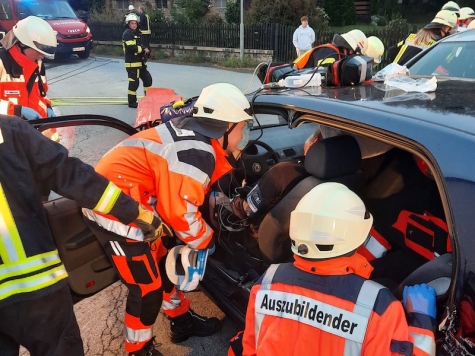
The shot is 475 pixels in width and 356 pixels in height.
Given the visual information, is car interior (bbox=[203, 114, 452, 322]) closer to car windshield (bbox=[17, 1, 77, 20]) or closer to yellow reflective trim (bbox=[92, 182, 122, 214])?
yellow reflective trim (bbox=[92, 182, 122, 214])

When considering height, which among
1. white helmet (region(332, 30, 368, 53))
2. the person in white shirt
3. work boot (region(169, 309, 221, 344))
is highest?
white helmet (region(332, 30, 368, 53))

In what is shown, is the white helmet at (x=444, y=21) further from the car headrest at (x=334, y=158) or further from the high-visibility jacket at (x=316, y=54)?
the car headrest at (x=334, y=158)

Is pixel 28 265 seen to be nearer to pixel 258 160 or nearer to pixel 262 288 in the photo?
pixel 262 288

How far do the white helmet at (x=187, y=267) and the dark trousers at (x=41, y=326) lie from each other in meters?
0.57

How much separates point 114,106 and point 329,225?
8.12 meters

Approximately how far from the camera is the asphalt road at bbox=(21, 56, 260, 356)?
8.39ft

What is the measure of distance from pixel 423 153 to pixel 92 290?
189 centimetres

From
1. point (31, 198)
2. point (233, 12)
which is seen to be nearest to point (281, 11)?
point (233, 12)

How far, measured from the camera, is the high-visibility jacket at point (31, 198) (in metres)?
1.65

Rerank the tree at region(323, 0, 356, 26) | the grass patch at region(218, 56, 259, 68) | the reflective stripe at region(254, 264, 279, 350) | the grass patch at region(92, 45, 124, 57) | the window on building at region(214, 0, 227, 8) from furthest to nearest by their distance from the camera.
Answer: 1. the window on building at region(214, 0, 227, 8)
2. the tree at region(323, 0, 356, 26)
3. the grass patch at region(92, 45, 124, 57)
4. the grass patch at region(218, 56, 259, 68)
5. the reflective stripe at region(254, 264, 279, 350)

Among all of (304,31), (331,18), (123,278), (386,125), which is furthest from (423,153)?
(331,18)

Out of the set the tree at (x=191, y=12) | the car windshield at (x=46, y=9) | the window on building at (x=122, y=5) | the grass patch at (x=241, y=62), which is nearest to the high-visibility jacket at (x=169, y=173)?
the grass patch at (x=241, y=62)

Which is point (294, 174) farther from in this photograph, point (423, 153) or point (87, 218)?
point (87, 218)

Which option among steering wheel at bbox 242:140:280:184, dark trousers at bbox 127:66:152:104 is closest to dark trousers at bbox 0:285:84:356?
steering wheel at bbox 242:140:280:184
